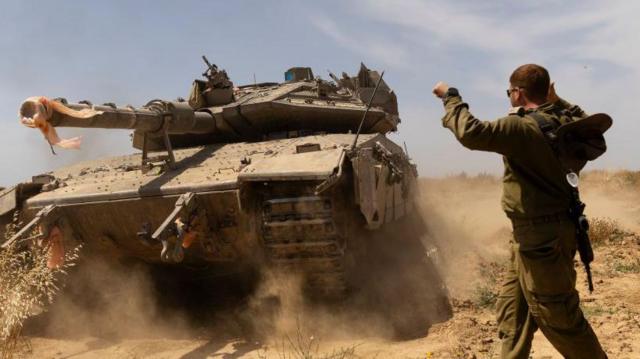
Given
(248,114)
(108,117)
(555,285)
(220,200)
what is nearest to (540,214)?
(555,285)

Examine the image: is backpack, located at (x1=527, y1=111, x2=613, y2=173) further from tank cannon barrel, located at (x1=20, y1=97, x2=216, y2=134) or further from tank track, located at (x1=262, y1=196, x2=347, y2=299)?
tank cannon barrel, located at (x1=20, y1=97, x2=216, y2=134)

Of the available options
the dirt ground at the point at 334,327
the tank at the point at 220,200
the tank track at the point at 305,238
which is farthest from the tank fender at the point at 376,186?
the dirt ground at the point at 334,327

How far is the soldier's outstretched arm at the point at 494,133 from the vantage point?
2846 mm

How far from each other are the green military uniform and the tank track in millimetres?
2250

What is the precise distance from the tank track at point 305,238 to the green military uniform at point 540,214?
225cm

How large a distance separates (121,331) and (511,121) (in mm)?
5051

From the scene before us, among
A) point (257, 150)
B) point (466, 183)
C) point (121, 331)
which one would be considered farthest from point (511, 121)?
point (466, 183)

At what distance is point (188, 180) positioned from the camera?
5637mm

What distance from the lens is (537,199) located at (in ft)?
9.86

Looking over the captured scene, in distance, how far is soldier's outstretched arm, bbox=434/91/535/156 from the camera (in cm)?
285

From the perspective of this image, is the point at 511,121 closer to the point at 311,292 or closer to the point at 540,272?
the point at 540,272

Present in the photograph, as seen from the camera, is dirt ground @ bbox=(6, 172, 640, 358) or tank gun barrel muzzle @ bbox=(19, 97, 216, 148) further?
dirt ground @ bbox=(6, 172, 640, 358)

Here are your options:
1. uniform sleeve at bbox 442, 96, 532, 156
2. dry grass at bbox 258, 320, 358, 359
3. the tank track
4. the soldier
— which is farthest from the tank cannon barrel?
uniform sleeve at bbox 442, 96, 532, 156

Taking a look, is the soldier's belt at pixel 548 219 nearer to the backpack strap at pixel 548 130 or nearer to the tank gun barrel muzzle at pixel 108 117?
the backpack strap at pixel 548 130
